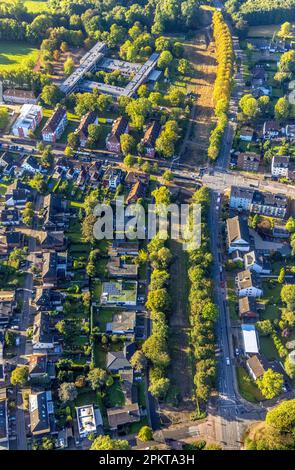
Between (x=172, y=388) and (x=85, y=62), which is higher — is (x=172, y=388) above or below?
below

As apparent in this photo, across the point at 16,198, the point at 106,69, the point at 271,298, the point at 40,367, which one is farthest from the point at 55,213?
the point at 106,69

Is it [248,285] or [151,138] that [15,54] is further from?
[248,285]

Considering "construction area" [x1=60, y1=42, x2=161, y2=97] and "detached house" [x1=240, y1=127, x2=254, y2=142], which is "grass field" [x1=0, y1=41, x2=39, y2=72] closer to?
"construction area" [x1=60, y1=42, x2=161, y2=97]

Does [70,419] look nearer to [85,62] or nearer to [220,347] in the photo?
[220,347]

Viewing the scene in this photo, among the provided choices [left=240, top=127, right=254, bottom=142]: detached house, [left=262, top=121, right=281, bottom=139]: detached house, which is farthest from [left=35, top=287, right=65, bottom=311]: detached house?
[left=262, top=121, right=281, bottom=139]: detached house

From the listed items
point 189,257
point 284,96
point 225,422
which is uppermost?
point 284,96

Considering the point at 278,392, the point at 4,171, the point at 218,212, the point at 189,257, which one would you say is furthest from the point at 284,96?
the point at 278,392
